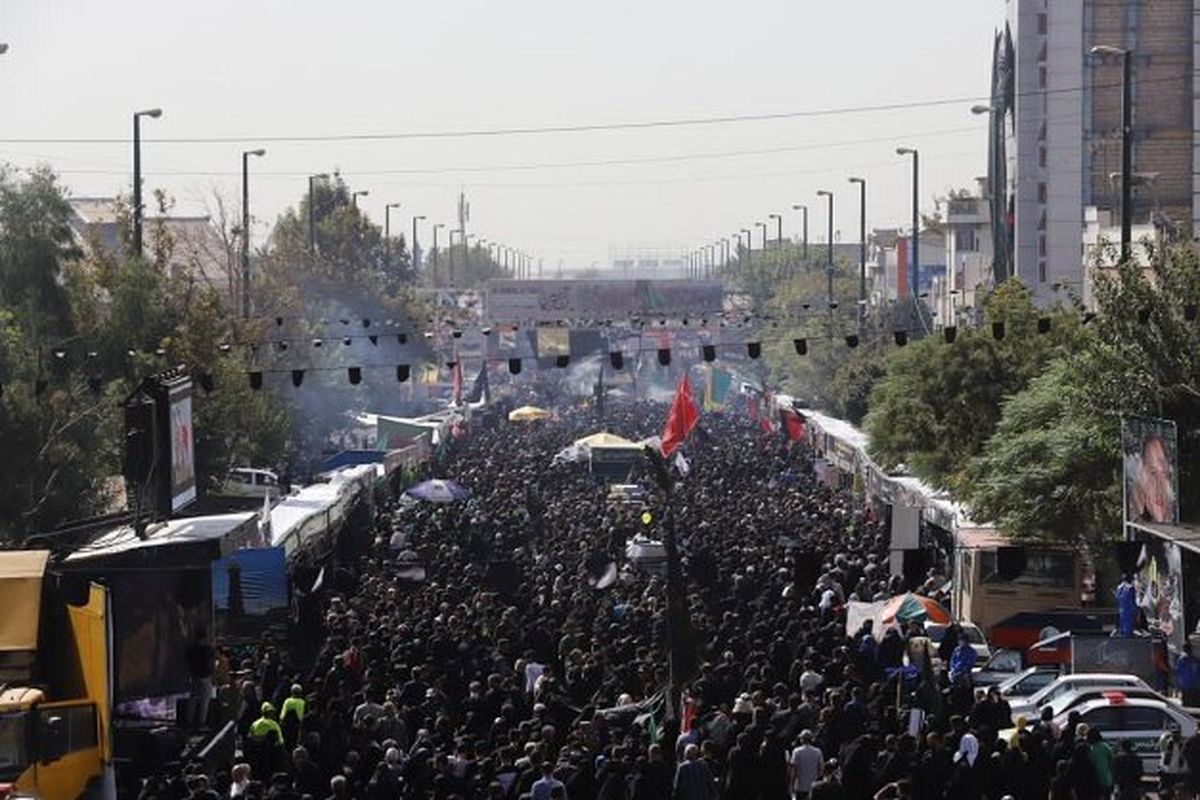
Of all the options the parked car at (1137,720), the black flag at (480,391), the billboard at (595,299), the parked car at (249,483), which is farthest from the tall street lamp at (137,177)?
the billboard at (595,299)

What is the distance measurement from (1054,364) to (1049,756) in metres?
19.0

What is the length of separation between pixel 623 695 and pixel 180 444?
10.6 m

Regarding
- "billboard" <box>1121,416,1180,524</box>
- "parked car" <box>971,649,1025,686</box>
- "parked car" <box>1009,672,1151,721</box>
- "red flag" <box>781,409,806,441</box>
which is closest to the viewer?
"parked car" <box>1009,672,1151,721</box>

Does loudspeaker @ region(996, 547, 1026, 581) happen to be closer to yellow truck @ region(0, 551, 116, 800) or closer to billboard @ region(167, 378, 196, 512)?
billboard @ region(167, 378, 196, 512)

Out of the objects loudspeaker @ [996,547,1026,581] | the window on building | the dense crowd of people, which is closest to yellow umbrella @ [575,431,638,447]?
the dense crowd of people

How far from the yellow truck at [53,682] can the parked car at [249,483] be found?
24.7 m

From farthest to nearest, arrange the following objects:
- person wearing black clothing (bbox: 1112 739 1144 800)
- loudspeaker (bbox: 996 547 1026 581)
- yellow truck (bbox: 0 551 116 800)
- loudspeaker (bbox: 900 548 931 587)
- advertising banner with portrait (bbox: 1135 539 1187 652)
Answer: loudspeaker (bbox: 900 548 931 587)
loudspeaker (bbox: 996 547 1026 581)
advertising banner with portrait (bbox: 1135 539 1187 652)
person wearing black clothing (bbox: 1112 739 1144 800)
yellow truck (bbox: 0 551 116 800)

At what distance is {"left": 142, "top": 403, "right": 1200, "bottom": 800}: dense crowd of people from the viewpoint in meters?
21.5

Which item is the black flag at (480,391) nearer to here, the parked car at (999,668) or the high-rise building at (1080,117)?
the high-rise building at (1080,117)

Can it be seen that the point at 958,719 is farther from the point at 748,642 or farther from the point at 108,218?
the point at 108,218

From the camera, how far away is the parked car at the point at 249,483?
161 ft

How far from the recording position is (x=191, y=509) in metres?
41.8

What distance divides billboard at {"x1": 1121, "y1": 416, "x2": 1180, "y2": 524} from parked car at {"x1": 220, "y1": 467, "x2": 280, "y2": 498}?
683 inches

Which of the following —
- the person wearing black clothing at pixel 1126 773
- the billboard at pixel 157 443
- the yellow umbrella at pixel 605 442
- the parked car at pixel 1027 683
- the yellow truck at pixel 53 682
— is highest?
the billboard at pixel 157 443
